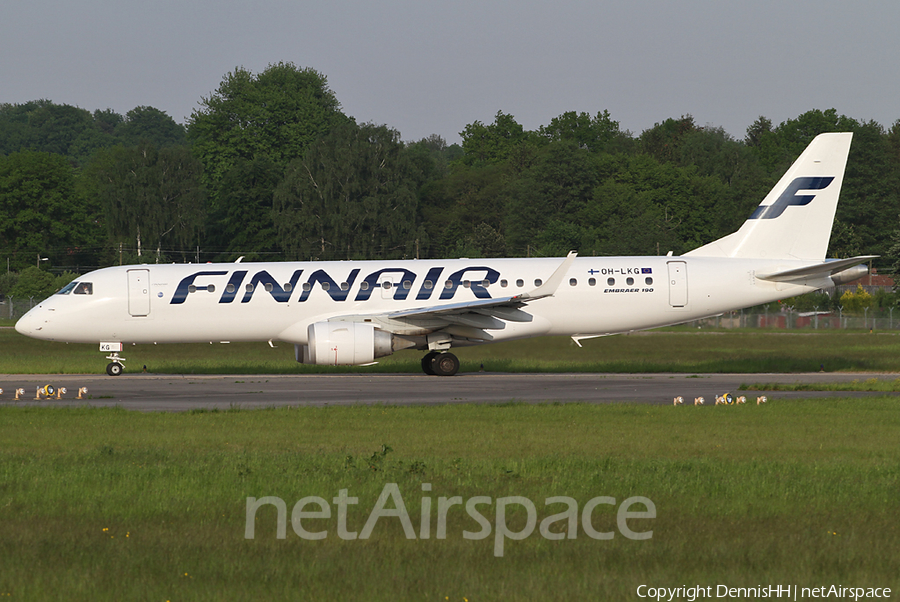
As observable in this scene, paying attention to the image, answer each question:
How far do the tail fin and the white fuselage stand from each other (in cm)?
62

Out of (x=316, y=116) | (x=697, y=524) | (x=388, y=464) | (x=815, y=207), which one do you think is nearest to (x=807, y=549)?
(x=697, y=524)

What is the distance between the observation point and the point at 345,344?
26781 mm

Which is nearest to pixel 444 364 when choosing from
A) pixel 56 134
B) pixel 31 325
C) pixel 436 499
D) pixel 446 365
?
pixel 446 365

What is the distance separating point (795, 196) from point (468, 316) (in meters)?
10.5

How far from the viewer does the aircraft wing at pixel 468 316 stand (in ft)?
89.9

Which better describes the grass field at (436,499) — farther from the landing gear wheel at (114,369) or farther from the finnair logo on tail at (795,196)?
the finnair logo on tail at (795,196)

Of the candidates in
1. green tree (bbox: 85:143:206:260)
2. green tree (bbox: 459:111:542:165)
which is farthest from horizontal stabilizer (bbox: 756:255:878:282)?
green tree (bbox: 459:111:542:165)

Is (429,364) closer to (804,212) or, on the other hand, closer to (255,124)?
(804,212)

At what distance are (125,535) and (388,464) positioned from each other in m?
3.94

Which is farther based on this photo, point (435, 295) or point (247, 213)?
point (247, 213)

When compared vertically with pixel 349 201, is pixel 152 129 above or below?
above

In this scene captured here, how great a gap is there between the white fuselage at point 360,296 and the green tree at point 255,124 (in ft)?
245

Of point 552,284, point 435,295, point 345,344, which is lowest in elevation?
point 345,344

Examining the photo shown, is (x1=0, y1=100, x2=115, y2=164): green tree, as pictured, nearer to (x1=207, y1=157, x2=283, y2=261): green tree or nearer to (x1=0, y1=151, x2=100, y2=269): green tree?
(x1=0, y1=151, x2=100, y2=269): green tree
